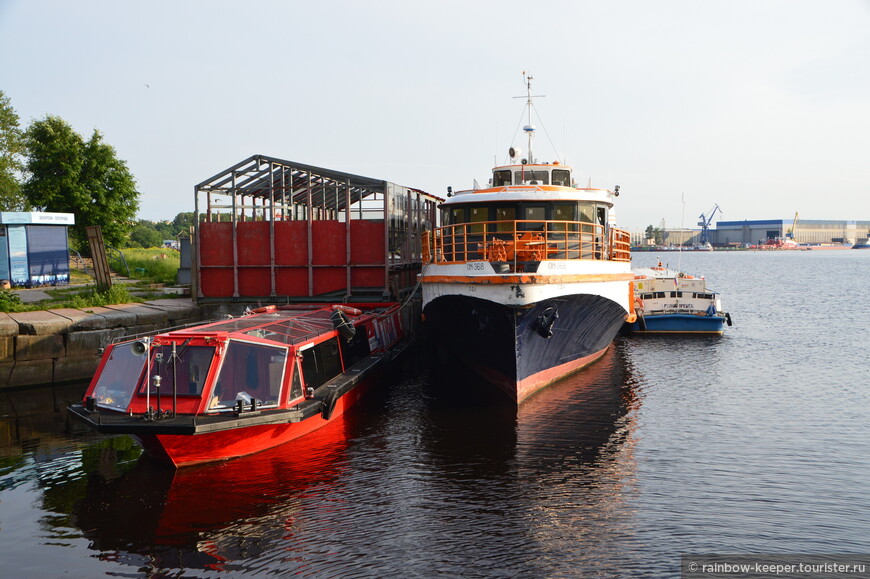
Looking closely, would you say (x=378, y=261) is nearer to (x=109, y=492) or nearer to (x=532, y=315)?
(x=532, y=315)

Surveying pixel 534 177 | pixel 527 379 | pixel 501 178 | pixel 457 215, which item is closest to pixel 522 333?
pixel 527 379

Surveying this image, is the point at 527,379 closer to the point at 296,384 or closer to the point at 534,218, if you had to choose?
the point at 534,218

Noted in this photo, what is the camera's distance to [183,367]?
42.1 ft

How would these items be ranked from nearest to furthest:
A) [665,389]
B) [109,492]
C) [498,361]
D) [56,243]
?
[109,492] → [498,361] → [665,389] → [56,243]

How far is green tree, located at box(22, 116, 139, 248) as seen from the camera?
3934cm

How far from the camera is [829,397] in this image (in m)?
19.4

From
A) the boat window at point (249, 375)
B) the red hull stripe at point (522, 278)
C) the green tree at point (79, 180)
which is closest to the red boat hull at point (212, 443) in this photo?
the boat window at point (249, 375)

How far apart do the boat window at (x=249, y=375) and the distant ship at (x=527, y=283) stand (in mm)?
5797

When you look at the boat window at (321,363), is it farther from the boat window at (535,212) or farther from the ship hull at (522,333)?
the boat window at (535,212)

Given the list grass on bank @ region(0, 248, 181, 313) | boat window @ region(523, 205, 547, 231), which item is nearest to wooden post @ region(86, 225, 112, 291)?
grass on bank @ region(0, 248, 181, 313)

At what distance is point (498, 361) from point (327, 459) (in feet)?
19.8

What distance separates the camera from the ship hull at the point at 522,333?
1688cm

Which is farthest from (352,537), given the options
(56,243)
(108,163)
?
(108,163)

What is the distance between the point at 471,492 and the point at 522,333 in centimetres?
554
